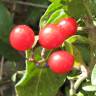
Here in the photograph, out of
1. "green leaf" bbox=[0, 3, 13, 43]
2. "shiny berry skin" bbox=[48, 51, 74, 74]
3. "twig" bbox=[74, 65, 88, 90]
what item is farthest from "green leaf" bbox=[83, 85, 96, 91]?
"green leaf" bbox=[0, 3, 13, 43]

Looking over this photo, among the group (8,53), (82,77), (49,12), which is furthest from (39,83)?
(8,53)

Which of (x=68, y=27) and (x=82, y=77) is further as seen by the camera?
(x=82, y=77)

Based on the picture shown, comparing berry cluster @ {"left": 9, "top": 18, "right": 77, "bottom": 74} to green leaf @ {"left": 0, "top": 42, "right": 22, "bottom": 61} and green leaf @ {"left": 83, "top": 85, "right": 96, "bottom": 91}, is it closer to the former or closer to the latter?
green leaf @ {"left": 83, "top": 85, "right": 96, "bottom": 91}

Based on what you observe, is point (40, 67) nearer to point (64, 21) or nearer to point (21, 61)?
point (64, 21)

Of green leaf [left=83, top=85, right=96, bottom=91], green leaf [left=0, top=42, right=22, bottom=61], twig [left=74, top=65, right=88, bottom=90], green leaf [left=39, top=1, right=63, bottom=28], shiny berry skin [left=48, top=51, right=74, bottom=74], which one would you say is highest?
green leaf [left=39, top=1, right=63, bottom=28]

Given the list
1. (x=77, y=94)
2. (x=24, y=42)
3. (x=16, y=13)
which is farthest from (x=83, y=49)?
(x=16, y=13)

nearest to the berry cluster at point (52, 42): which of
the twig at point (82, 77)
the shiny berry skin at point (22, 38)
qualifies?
the shiny berry skin at point (22, 38)

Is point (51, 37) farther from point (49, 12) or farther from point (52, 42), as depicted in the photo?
point (49, 12)

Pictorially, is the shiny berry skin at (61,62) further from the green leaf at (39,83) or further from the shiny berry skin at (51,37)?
the green leaf at (39,83)

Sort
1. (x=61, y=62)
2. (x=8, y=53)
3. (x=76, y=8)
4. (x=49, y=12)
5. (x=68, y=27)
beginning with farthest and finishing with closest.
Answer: (x=8, y=53)
(x=49, y=12)
(x=76, y=8)
(x=68, y=27)
(x=61, y=62)
